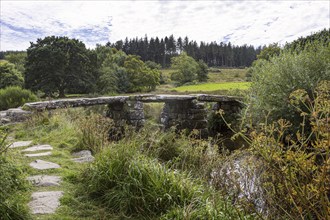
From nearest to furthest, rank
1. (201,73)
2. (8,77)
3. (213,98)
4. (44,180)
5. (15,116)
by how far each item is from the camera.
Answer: (44,180)
(15,116)
(213,98)
(8,77)
(201,73)

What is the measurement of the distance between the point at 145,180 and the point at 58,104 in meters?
7.72

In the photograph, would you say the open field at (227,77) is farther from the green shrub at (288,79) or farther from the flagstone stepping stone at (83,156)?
the flagstone stepping stone at (83,156)

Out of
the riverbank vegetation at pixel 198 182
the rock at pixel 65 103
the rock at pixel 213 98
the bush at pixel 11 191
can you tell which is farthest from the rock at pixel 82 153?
the rock at pixel 213 98

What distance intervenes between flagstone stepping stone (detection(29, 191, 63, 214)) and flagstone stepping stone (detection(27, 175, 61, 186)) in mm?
295

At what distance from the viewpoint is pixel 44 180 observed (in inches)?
147

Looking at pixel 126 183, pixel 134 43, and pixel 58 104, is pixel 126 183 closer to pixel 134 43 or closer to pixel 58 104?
pixel 58 104

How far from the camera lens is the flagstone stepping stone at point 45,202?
114 inches

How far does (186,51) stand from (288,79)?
75.9 metres

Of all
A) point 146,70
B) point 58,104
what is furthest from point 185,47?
point 58,104

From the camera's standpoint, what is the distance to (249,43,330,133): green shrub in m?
7.52

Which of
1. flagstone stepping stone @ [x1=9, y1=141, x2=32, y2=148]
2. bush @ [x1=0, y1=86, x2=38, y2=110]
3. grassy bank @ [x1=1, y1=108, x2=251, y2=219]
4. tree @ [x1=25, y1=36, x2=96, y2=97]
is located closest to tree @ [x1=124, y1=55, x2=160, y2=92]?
tree @ [x1=25, y1=36, x2=96, y2=97]

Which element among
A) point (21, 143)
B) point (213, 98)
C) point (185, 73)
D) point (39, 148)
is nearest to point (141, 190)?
point (39, 148)

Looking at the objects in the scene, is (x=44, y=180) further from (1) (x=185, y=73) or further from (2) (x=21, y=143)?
(1) (x=185, y=73)

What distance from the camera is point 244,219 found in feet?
8.52
